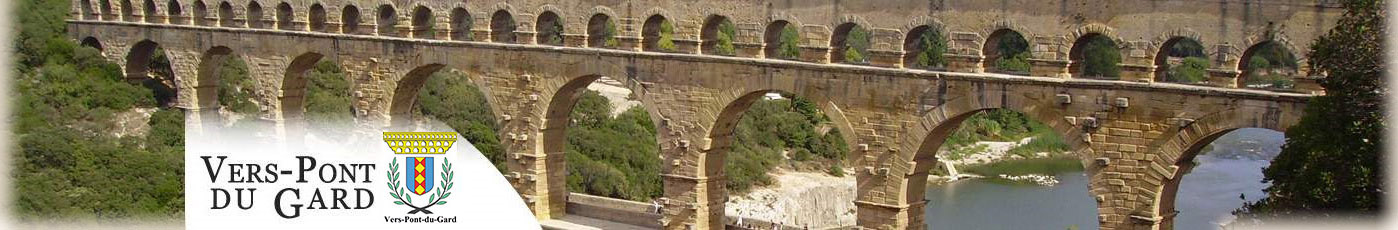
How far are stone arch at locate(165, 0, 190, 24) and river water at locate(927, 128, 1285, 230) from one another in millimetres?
10260

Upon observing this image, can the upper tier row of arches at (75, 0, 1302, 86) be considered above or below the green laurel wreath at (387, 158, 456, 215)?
above

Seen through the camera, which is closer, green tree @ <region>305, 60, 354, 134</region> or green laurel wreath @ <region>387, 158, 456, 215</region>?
green laurel wreath @ <region>387, 158, 456, 215</region>

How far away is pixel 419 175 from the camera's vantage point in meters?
13.9

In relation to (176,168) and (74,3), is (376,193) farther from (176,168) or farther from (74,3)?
(74,3)

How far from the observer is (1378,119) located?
1266 cm

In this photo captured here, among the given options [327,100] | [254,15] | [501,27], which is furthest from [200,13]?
[501,27]

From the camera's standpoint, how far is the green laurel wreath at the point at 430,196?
13695 millimetres

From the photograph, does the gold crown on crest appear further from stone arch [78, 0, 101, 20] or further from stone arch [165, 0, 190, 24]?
stone arch [78, 0, 101, 20]

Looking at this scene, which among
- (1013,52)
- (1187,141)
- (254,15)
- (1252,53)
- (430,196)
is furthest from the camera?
(1013,52)

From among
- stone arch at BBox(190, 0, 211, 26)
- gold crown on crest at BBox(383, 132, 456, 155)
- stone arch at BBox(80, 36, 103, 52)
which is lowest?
gold crown on crest at BBox(383, 132, 456, 155)

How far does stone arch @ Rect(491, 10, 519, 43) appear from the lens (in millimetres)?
20250

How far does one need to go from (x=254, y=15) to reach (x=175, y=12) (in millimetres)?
2475

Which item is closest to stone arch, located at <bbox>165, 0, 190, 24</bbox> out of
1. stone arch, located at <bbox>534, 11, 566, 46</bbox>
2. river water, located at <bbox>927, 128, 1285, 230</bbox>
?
stone arch, located at <bbox>534, 11, 566, 46</bbox>

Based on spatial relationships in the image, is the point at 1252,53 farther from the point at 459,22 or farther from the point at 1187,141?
the point at 459,22
